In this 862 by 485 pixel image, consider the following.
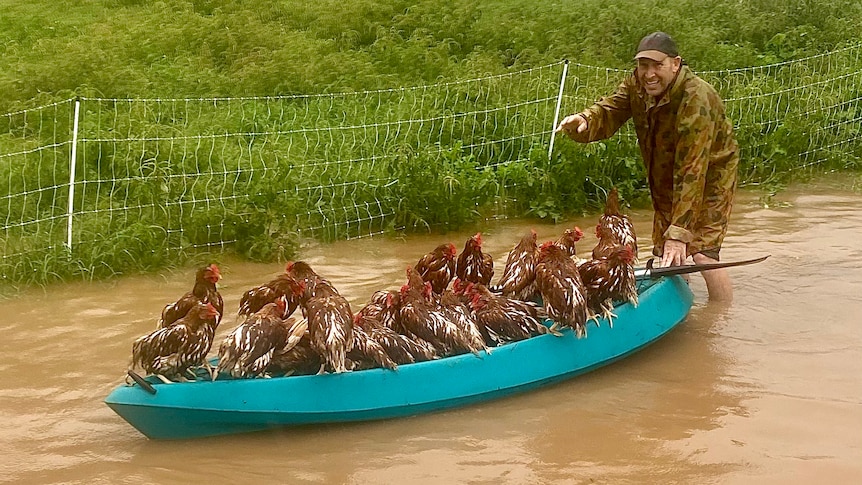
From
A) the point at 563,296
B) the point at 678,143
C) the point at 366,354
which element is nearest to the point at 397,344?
the point at 366,354

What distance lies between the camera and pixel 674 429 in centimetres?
537

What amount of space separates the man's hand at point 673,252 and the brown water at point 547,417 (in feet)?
1.68

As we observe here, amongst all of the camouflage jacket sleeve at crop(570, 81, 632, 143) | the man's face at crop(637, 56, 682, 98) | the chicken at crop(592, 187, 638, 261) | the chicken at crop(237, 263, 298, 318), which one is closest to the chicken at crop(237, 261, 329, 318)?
the chicken at crop(237, 263, 298, 318)

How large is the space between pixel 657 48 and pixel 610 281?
152 centimetres

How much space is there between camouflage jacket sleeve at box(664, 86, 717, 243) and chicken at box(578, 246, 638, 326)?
56cm

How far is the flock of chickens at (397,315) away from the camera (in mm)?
5070

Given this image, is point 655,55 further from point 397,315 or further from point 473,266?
point 397,315

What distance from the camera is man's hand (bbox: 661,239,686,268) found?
651 centimetres

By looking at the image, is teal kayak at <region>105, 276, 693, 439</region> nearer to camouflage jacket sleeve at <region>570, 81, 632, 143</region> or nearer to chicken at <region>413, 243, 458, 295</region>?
chicken at <region>413, 243, 458, 295</region>

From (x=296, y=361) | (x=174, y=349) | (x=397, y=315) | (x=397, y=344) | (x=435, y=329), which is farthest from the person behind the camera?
(x=397, y=315)

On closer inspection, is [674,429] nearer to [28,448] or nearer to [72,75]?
[28,448]

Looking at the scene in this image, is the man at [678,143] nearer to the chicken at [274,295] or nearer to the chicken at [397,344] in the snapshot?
the chicken at [397,344]

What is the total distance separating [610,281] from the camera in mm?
6062

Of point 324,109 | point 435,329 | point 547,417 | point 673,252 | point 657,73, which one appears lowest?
point 547,417
